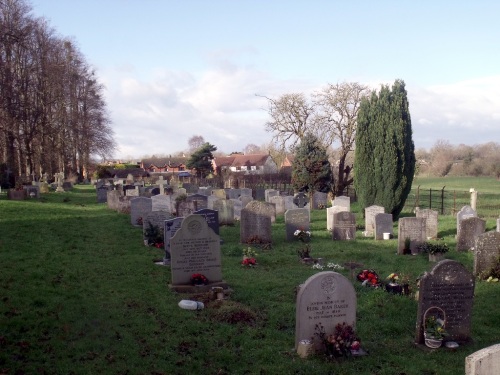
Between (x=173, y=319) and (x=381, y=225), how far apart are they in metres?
10.9

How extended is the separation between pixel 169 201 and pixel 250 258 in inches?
406

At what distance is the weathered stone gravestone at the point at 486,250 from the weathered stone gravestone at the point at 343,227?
6051mm

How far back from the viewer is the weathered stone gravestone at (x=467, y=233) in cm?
1488

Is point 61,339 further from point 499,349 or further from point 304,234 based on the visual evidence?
point 304,234

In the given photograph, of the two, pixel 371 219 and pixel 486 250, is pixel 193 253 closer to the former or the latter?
pixel 486 250

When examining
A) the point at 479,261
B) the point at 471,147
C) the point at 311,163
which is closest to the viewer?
the point at 479,261

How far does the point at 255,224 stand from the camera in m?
16.3

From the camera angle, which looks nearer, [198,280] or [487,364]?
[487,364]

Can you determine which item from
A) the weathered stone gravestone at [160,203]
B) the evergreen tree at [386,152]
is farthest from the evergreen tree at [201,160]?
the weathered stone gravestone at [160,203]

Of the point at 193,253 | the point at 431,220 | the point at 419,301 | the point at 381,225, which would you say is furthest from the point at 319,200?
the point at 419,301

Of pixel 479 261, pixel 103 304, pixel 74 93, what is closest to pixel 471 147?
pixel 74 93

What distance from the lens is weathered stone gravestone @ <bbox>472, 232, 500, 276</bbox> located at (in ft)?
37.1

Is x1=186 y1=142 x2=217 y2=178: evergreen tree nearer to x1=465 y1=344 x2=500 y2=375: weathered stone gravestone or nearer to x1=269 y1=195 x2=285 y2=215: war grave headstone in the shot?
x1=269 y1=195 x2=285 y2=215: war grave headstone

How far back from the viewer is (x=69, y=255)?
43.4 feet
